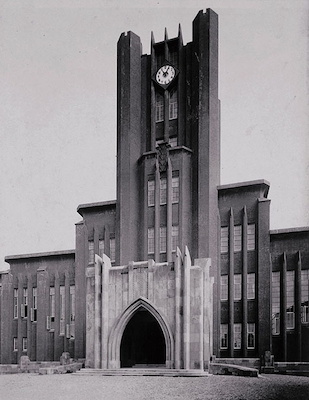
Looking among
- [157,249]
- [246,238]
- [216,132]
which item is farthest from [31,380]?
[216,132]

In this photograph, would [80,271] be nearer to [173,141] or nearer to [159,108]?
[173,141]

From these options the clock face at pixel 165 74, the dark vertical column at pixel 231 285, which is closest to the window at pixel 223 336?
the dark vertical column at pixel 231 285

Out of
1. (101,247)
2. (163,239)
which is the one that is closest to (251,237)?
(163,239)

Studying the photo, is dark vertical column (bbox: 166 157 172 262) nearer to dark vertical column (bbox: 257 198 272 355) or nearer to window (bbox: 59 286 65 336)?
dark vertical column (bbox: 257 198 272 355)

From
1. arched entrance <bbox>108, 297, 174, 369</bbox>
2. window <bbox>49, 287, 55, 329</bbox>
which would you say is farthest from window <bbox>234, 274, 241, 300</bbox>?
window <bbox>49, 287, 55, 329</bbox>

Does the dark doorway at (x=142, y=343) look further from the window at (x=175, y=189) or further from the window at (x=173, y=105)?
the window at (x=173, y=105)

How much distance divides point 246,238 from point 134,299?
26.1ft

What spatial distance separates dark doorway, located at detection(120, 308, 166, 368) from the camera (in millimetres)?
38469

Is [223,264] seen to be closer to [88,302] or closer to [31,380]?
[88,302]

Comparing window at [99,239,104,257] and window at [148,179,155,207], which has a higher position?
window at [148,179,155,207]

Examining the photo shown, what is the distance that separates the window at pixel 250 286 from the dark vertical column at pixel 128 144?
6763 millimetres

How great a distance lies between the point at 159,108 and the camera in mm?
44562

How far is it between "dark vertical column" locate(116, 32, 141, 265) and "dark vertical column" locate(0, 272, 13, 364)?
9.73 meters

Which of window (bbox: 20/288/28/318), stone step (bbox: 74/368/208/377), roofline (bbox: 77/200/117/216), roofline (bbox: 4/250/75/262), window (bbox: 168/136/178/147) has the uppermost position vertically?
window (bbox: 168/136/178/147)
